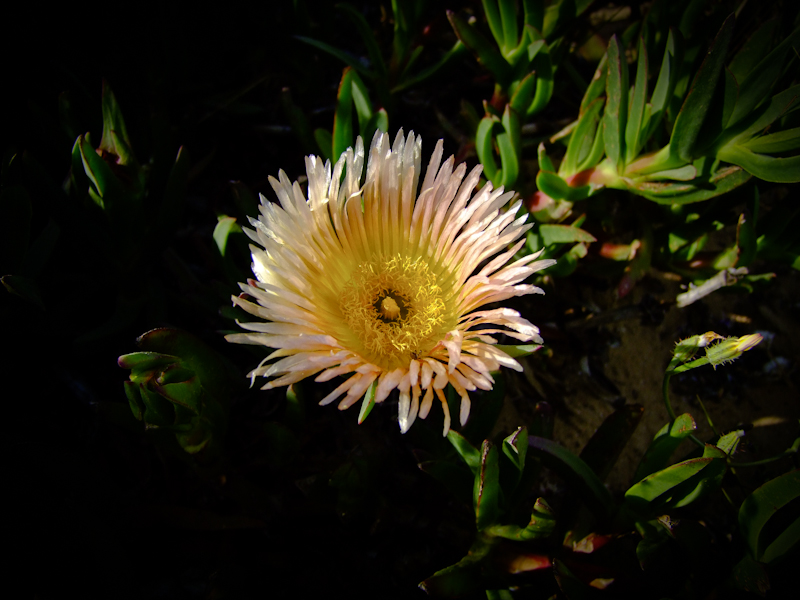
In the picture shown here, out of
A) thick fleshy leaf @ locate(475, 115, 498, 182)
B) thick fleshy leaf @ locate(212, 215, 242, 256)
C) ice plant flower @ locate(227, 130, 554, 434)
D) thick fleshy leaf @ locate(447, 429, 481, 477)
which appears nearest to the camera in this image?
ice plant flower @ locate(227, 130, 554, 434)

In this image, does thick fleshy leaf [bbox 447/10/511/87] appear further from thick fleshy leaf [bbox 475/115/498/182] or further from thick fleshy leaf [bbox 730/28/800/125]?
thick fleshy leaf [bbox 730/28/800/125]

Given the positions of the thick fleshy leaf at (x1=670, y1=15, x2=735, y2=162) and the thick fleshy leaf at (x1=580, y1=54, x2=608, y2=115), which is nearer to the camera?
the thick fleshy leaf at (x1=670, y1=15, x2=735, y2=162)

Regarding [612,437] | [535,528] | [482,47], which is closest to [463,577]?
[535,528]

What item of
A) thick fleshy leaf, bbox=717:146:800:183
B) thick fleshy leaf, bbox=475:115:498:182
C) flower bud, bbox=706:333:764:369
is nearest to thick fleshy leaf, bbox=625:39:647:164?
thick fleshy leaf, bbox=717:146:800:183

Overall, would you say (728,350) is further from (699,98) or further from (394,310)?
(394,310)

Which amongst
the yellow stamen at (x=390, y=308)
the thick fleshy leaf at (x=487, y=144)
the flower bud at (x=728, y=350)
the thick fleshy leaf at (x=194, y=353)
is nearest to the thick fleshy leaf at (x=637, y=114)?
the thick fleshy leaf at (x=487, y=144)

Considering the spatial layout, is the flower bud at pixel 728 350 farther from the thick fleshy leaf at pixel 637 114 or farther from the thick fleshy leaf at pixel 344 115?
the thick fleshy leaf at pixel 344 115

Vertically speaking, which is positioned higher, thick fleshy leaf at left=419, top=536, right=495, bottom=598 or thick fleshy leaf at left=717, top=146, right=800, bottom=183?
thick fleshy leaf at left=717, top=146, right=800, bottom=183
